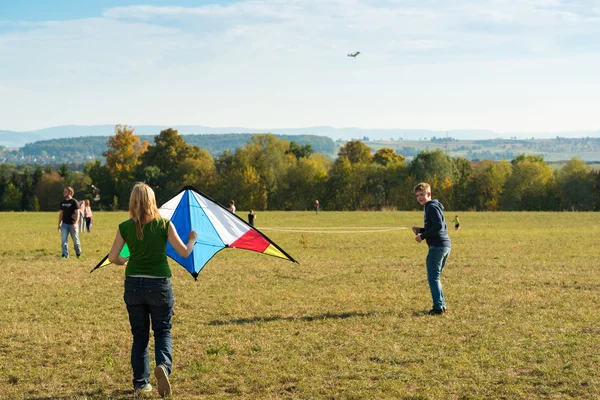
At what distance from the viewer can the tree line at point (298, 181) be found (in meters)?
78.8

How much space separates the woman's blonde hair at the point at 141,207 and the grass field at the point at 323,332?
182cm

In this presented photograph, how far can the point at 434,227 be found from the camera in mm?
10492

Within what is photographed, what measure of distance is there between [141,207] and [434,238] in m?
5.60

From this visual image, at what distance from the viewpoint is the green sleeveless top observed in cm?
658

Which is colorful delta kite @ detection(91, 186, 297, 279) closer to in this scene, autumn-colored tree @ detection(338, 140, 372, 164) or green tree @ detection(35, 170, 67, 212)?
green tree @ detection(35, 170, 67, 212)

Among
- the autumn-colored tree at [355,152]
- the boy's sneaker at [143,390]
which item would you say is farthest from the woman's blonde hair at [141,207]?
the autumn-colored tree at [355,152]

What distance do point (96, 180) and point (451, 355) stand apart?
285ft

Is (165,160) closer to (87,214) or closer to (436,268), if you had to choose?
(87,214)

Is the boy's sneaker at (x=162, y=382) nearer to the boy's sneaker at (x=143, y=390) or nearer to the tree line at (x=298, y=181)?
the boy's sneaker at (x=143, y=390)

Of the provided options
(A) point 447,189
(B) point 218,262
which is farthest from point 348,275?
(A) point 447,189

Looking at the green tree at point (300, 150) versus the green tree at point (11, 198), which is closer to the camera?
the green tree at point (11, 198)

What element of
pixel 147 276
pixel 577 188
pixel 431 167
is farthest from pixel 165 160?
pixel 147 276

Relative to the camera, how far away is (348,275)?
615 inches

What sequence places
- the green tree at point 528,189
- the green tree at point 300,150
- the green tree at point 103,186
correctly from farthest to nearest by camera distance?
the green tree at point 300,150
the green tree at point 103,186
the green tree at point 528,189
